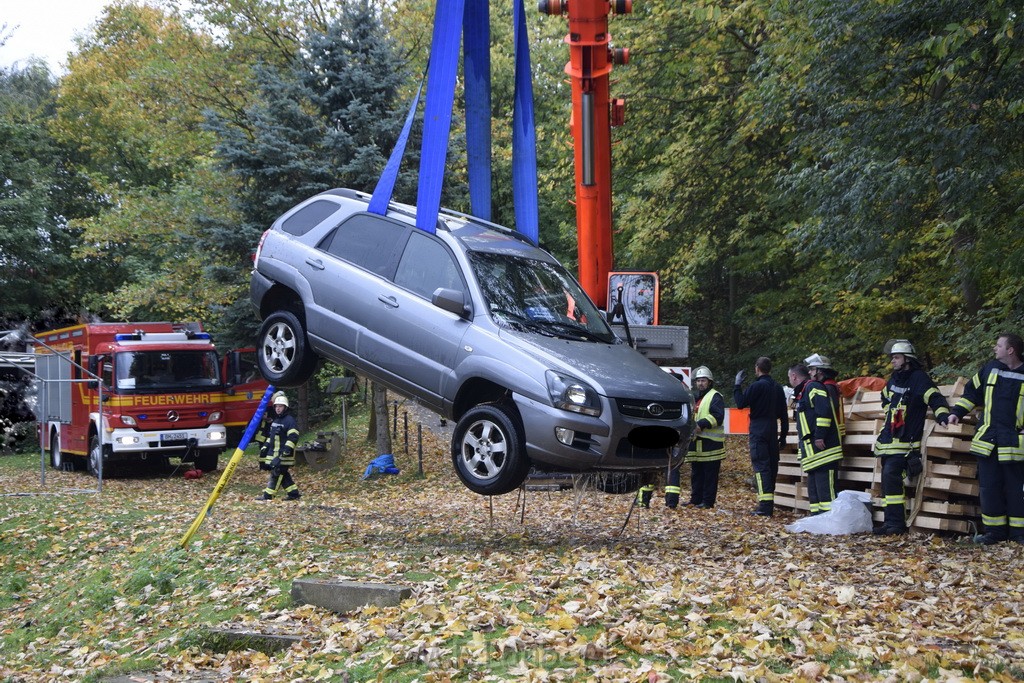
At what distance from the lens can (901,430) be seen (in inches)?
424

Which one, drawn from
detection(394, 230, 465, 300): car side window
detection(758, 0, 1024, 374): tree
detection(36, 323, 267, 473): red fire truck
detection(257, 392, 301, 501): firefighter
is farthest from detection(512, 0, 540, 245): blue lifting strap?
detection(36, 323, 267, 473): red fire truck

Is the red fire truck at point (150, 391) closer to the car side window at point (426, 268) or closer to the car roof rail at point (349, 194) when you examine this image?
the car roof rail at point (349, 194)

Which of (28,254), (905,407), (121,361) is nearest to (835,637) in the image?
(905,407)

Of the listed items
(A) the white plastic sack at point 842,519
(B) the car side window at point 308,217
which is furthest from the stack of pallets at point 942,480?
(B) the car side window at point 308,217

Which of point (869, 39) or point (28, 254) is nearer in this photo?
point (869, 39)

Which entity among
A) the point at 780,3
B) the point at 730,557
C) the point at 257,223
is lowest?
the point at 730,557

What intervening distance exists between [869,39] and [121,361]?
14466 millimetres

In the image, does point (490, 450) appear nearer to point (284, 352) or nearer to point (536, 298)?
point (536, 298)

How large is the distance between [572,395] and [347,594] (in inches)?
88.9

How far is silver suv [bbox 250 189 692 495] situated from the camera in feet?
27.8

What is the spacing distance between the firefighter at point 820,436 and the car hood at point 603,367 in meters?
3.17

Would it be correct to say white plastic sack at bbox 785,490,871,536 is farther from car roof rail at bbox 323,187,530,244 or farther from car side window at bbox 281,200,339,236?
car side window at bbox 281,200,339,236

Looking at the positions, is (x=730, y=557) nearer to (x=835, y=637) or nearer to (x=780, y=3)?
(x=835, y=637)

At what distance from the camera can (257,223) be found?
19078 millimetres
